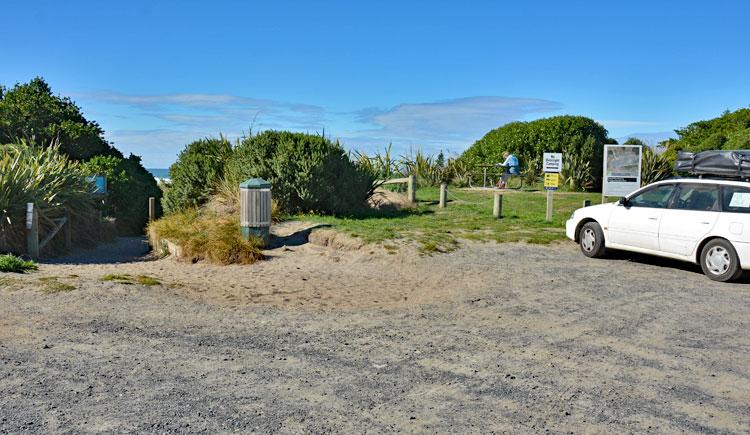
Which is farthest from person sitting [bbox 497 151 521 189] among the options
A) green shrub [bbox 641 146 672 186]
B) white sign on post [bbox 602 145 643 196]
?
white sign on post [bbox 602 145 643 196]

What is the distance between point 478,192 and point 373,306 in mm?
16490

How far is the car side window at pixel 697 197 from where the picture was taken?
10.8 meters

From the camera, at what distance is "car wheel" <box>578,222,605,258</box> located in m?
12.4

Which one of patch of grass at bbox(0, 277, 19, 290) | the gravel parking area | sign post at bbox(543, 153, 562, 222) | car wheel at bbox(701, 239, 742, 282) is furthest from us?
sign post at bbox(543, 153, 562, 222)

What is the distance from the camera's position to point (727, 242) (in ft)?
33.8

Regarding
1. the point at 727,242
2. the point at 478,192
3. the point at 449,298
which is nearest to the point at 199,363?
the point at 449,298

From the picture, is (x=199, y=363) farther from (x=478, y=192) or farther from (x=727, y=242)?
(x=478, y=192)

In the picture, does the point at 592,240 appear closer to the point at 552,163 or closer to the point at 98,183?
the point at 552,163

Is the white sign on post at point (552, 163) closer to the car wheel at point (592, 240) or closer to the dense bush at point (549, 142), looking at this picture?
the car wheel at point (592, 240)

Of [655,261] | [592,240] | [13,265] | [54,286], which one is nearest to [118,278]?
[54,286]

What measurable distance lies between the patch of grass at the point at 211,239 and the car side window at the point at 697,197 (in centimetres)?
691

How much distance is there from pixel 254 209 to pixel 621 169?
27.1 feet

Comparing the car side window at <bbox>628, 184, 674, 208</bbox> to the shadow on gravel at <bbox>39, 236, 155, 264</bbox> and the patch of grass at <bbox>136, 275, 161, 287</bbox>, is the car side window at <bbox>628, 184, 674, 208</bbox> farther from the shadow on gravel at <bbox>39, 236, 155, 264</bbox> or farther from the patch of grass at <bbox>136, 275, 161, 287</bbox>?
the shadow on gravel at <bbox>39, 236, 155, 264</bbox>

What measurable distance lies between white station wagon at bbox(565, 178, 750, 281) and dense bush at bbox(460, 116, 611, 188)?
1406 centimetres
